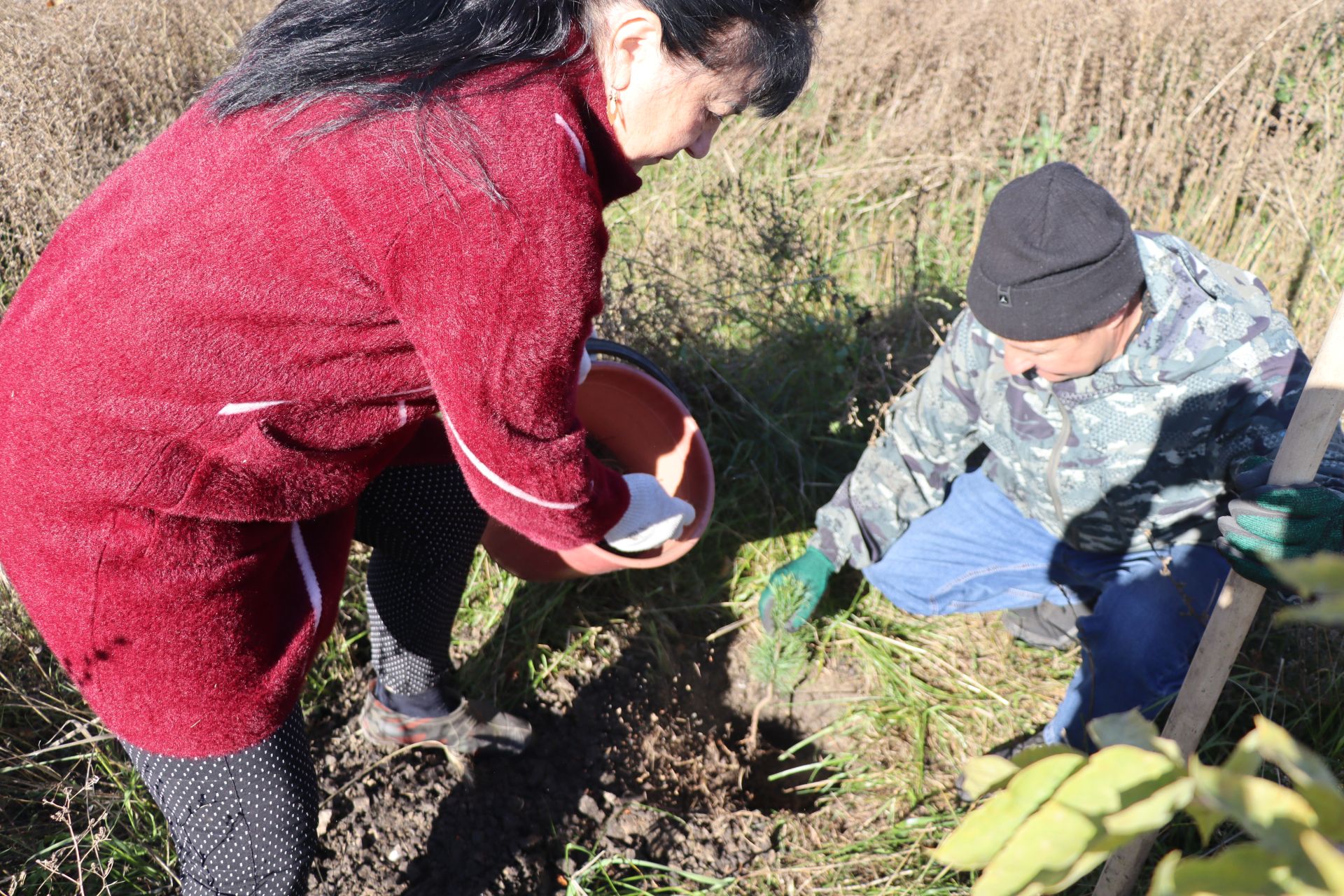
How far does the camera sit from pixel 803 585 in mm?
2336

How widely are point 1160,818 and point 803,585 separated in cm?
191

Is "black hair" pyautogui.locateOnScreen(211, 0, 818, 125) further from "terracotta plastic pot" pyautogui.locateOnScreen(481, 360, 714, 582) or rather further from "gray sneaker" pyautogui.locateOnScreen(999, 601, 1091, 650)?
"gray sneaker" pyautogui.locateOnScreen(999, 601, 1091, 650)

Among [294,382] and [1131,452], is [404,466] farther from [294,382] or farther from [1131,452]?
[1131,452]

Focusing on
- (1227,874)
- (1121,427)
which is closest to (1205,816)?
(1227,874)

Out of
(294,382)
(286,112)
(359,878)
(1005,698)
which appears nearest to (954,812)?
(1005,698)

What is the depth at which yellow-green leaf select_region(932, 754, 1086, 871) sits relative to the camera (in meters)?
0.48

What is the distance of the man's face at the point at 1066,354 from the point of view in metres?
1.79

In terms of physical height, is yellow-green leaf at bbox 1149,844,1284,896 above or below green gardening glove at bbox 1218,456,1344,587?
above

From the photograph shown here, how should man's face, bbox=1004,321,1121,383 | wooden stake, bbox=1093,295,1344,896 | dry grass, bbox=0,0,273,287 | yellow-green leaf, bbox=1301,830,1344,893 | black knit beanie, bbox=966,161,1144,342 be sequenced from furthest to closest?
dry grass, bbox=0,0,273,287
man's face, bbox=1004,321,1121,383
black knit beanie, bbox=966,161,1144,342
wooden stake, bbox=1093,295,1344,896
yellow-green leaf, bbox=1301,830,1344,893

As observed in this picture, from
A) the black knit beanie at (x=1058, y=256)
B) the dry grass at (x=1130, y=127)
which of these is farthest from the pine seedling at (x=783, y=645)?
the dry grass at (x=1130, y=127)

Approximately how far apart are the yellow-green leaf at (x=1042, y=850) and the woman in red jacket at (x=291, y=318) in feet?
2.47

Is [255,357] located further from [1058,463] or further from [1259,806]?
[1058,463]

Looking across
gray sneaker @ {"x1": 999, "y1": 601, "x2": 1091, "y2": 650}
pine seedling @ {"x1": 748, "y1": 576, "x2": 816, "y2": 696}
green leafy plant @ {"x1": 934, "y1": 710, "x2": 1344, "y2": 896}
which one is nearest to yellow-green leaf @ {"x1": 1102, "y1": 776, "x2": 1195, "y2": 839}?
green leafy plant @ {"x1": 934, "y1": 710, "x2": 1344, "y2": 896}

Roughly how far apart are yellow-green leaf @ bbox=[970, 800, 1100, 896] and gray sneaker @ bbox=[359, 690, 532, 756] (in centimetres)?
171
